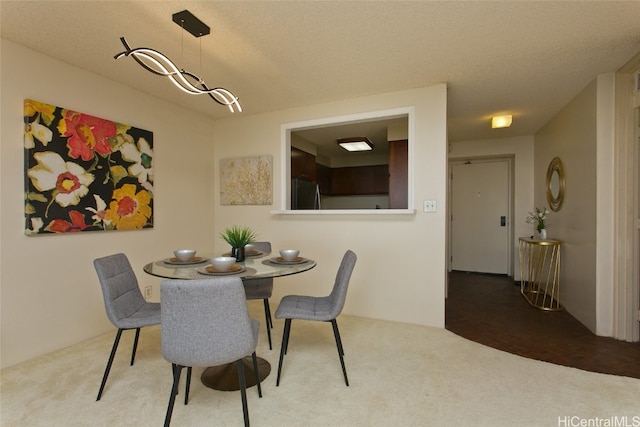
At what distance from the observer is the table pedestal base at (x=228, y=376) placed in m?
2.03

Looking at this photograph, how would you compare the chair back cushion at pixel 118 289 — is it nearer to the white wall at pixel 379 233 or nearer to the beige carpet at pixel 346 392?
the beige carpet at pixel 346 392

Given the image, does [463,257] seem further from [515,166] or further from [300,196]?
[300,196]

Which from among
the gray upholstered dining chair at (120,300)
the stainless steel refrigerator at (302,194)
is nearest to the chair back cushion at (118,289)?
the gray upholstered dining chair at (120,300)

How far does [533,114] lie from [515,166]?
1268 mm

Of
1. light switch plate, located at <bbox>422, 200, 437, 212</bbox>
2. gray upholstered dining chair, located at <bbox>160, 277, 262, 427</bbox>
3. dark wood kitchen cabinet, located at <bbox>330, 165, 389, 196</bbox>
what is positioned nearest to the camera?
gray upholstered dining chair, located at <bbox>160, 277, 262, 427</bbox>

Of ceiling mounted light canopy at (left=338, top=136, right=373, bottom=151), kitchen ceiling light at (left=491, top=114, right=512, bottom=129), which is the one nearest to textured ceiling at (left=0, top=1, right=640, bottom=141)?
kitchen ceiling light at (left=491, top=114, right=512, bottom=129)

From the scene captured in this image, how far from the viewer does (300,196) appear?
423cm

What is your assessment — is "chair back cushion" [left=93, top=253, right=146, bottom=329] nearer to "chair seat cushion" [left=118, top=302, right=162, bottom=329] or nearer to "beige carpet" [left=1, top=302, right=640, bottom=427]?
"chair seat cushion" [left=118, top=302, right=162, bottom=329]

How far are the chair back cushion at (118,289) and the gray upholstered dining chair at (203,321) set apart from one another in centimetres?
68

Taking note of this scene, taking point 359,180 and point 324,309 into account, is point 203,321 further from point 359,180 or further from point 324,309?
point 359,180

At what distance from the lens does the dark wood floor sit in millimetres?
2422

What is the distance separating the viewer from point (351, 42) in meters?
2.35

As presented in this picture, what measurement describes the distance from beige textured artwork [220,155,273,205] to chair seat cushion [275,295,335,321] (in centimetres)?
184

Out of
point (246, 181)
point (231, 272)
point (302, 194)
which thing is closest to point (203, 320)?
point (231, 272)
